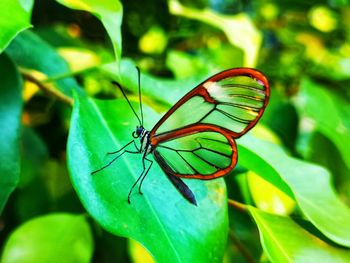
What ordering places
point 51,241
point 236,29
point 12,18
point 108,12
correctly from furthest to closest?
1. point 236,29
2. point 51,241
3. point 108,12
4. point 12,18

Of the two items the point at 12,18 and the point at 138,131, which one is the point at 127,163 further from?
the point at 12,18

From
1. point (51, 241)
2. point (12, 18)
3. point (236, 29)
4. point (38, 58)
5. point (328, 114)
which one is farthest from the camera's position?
point (236, 29)

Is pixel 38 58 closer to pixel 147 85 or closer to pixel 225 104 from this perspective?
pixel 147 85

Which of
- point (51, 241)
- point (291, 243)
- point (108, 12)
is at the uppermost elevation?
point (108, 12)

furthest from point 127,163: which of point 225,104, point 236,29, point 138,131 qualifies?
point 236,29

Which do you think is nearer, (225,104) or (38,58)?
(225,104)

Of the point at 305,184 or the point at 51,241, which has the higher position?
the point at 305,184

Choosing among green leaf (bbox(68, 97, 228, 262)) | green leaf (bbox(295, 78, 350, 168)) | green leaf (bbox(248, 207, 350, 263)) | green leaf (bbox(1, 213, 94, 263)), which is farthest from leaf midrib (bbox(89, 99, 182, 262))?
green leaf (bbox(295, 78, 350, 168))

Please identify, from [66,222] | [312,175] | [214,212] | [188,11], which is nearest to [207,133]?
[214,212]
